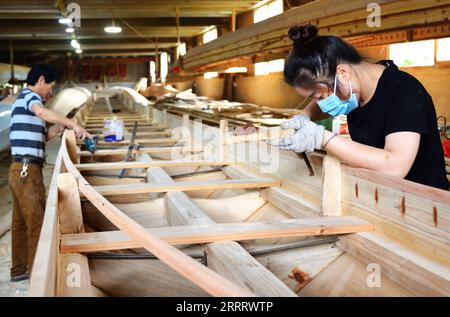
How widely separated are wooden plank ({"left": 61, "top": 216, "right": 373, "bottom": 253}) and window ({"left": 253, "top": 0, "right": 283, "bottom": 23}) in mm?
9311

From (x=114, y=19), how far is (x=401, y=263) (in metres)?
14.6

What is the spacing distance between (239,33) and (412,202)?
472 centimetres

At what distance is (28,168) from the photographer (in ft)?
15.2

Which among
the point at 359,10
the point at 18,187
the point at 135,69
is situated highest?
the point at 135,69

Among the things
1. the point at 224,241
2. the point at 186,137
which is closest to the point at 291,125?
the point at 224,241

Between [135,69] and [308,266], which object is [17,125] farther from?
[135,69]

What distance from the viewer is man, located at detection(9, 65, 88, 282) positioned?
462 cm

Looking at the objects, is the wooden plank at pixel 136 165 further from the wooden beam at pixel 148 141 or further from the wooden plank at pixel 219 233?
the wooden plank at pixel 219 233

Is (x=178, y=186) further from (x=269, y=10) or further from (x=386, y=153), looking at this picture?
(x=269, y=10)

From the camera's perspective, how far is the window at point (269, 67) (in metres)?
11.6

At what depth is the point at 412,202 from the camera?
1887 millimetres

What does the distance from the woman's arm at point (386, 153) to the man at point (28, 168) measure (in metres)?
3.28

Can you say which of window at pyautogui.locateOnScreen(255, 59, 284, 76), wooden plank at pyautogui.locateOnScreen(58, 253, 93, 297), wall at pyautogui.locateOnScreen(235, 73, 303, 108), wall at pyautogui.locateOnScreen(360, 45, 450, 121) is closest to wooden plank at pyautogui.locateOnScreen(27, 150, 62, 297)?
wooden plank at pyautogui.locateOnScreen(58, 253, 93, 297)

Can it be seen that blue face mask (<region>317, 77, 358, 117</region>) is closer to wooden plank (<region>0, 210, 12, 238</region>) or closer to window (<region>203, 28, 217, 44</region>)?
wooden plank (<region>0, 210, 12, 238</region>)
